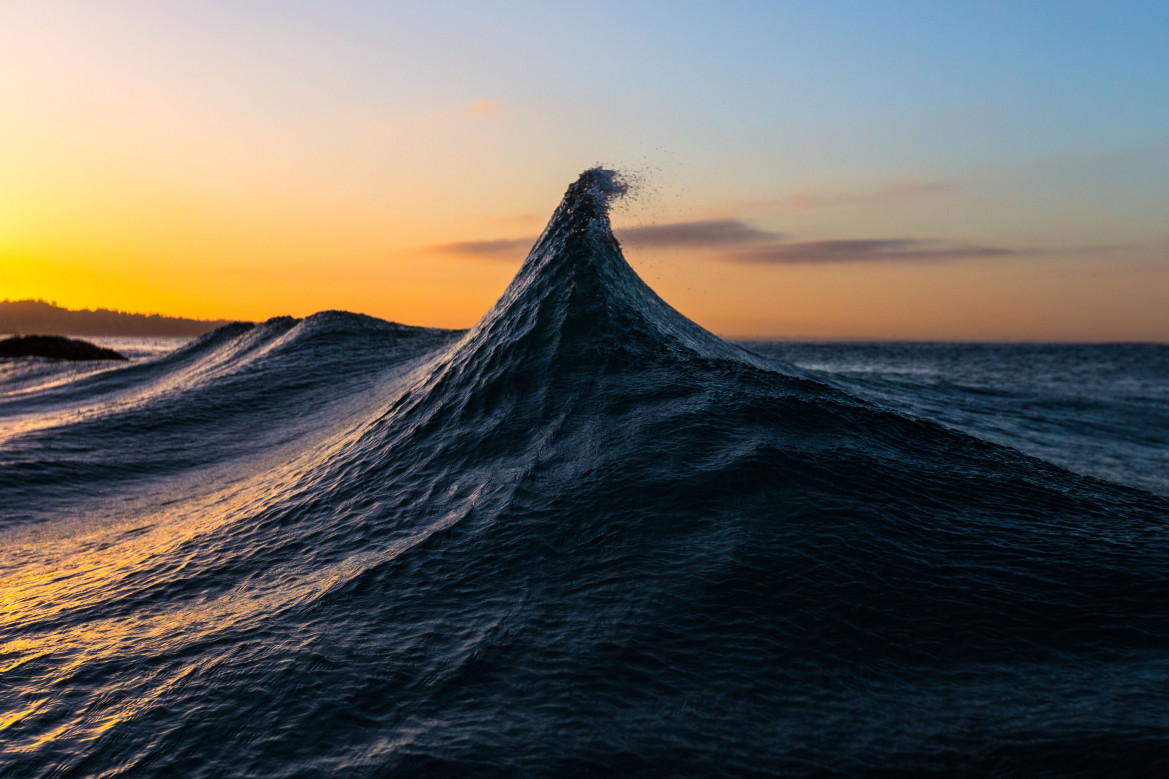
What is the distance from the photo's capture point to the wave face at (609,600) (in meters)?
3.30

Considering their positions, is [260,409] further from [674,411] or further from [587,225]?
[674,411]

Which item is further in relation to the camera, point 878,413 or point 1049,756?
point 878,413

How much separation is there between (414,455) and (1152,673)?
6437 millimetres

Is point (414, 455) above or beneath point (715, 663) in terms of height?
above

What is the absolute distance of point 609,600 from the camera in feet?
14.1

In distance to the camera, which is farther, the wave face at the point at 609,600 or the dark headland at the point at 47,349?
the dark headland at the point at 47,349

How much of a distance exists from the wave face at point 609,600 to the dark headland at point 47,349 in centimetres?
3729

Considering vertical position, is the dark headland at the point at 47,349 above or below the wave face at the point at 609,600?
above

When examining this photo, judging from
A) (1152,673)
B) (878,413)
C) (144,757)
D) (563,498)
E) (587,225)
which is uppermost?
(587,225)

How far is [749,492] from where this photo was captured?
5.46m

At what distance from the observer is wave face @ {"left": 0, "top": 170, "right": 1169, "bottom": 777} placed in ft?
10.8

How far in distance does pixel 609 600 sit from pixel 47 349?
4666cm

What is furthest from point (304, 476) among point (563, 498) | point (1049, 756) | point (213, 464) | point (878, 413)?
point (1049, 756)

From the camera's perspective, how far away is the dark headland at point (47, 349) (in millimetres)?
38156
